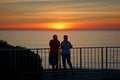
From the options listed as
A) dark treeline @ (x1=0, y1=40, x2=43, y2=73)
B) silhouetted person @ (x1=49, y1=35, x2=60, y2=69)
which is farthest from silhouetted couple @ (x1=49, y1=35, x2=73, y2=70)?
dark treeline @ (x1=0, y1=40, x2=43, y2=73)

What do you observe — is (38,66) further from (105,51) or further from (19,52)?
(105,51)

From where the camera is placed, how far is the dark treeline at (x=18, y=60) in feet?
67.3

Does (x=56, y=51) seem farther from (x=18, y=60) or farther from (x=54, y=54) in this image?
(x=18, y=60)

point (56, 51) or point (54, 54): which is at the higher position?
point (56, 51)

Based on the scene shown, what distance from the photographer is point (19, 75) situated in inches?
811

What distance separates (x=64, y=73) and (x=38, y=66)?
118 centimetres

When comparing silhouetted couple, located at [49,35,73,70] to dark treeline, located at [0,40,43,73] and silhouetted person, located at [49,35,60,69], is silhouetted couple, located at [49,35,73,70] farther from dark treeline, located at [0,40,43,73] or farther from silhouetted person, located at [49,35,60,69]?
dark treeline, located at [0,40,43,73]

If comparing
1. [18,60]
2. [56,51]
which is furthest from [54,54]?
[18,60]

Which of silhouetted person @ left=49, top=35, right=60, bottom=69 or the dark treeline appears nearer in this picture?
the dark treeline

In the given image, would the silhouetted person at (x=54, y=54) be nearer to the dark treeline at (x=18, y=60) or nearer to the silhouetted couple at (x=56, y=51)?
the silhouetted couple at (x=56, y=51)

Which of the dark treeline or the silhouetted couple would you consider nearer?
the dark treeline

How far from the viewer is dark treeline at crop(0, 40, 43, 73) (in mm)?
20500

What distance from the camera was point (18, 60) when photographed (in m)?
20.8

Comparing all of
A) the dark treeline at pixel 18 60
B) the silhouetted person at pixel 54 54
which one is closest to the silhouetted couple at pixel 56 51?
the silhouetted person at pixel 54 54
